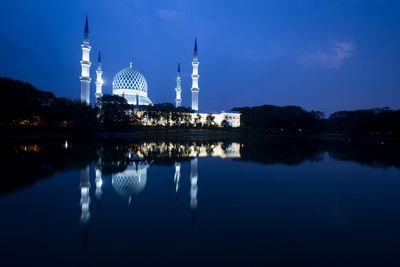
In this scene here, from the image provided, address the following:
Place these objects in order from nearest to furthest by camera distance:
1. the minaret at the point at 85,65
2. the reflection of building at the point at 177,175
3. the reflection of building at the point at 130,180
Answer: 1. the reflection of building at the point at 130,180
2. the reflection of building at the point at 177,175
3. the minaret at the point at 85,65

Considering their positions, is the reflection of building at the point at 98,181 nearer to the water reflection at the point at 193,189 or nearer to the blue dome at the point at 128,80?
the water reflection at the point at 193,189

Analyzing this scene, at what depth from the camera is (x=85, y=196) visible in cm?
614

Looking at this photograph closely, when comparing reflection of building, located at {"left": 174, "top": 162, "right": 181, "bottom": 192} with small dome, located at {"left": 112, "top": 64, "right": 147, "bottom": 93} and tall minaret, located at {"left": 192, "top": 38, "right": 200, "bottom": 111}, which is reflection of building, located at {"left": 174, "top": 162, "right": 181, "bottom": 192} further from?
small dome, located at {"left": 112, "top": 64, "right": 147, "bottom": 93}

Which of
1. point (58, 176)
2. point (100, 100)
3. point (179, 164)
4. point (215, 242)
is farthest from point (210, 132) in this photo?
point (215, 242)

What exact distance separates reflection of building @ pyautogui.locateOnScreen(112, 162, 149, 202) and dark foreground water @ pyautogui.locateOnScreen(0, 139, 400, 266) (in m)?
0.03

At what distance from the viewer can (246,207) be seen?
5488 millimetres

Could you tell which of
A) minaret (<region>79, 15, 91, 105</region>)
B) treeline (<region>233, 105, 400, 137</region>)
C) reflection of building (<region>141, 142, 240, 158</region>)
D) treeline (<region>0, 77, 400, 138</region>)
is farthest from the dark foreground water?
treeline (<region>233, 105, 400, 137</region>)

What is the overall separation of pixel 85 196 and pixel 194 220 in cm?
323

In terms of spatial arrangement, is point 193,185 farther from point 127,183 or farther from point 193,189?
point 127,183

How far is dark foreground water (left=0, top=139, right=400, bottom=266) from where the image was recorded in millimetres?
3453

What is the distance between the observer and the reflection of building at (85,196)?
4875mm

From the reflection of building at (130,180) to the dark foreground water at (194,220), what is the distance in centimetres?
3

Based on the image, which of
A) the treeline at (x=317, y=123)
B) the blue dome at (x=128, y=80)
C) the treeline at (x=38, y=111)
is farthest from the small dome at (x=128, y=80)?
the treeline at (x=317, y=123)

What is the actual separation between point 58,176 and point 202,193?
5318mm
